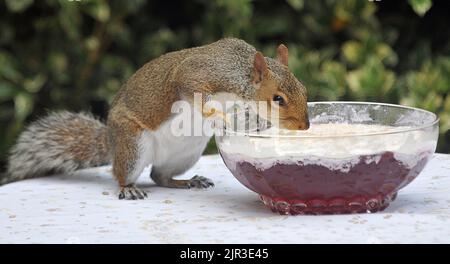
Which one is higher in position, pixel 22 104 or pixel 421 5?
pixel 421 5

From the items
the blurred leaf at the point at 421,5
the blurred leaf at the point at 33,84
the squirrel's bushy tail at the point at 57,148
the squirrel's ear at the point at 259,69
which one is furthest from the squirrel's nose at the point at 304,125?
the blurred leaf at the point at 33,84

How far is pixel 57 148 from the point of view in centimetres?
196

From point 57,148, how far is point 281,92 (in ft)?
1.91

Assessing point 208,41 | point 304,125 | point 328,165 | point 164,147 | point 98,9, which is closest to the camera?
point 328,165

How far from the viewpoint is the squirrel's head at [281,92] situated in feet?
5.26

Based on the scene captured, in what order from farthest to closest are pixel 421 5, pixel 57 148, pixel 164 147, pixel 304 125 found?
pixel 421 5 → pixel 57 148 → pixel 164 147 → pixel 304 125

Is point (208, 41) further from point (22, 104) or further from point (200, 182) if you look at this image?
point (200, 182)

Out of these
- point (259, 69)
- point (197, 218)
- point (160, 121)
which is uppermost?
point (259, 69)

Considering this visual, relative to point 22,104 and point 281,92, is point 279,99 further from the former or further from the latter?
point 22,104

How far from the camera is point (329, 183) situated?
1392 millimetres

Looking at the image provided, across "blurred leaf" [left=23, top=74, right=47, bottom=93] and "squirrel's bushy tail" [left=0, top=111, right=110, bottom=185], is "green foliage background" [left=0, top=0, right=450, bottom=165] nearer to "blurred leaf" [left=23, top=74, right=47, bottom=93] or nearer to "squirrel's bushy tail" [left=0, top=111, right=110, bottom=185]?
"blurred leaf" [left=23, top=74, right=47, bottom=93]

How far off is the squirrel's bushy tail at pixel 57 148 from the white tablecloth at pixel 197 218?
0.35 feet

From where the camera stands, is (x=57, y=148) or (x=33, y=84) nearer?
(x=57, y=148)

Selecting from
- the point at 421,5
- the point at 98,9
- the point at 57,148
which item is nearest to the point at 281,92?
the point at 57,148
